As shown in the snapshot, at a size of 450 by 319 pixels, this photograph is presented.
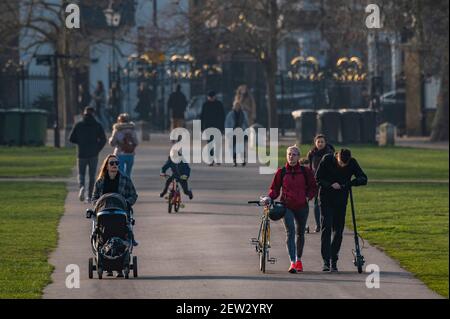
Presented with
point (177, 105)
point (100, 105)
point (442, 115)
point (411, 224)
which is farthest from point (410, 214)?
point (100, 105)

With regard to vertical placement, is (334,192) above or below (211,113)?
below

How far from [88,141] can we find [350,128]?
74.1 feet

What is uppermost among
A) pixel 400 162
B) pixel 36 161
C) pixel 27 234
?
pixel 27 234

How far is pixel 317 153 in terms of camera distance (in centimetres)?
2170

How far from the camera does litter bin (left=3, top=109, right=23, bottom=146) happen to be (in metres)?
48.0

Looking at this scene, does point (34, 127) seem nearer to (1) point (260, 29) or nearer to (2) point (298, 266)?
(1) point (260, 29)

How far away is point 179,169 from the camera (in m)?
25.5

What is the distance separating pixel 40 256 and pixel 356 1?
24632 mm

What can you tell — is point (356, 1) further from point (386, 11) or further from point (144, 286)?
point (144, 286)

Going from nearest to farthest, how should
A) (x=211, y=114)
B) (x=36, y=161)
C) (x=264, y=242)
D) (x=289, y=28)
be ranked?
1. (x=264, y=242)
2. (x=211, y=114)
3. (x=36, y=161)
4. (x=289, y=28)

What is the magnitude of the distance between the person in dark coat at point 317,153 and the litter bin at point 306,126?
27003mm

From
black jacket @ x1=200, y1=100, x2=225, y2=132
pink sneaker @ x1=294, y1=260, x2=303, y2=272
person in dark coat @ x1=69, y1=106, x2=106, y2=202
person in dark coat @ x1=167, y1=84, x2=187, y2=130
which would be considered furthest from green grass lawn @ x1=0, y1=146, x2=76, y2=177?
pink sneaker @ x1=294, y1=260, x2=303, y2=272

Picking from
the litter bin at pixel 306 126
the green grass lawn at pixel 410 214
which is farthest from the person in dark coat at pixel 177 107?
the litter bin at pixel 306 126

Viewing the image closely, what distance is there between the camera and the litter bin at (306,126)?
162 feet
